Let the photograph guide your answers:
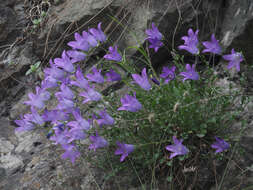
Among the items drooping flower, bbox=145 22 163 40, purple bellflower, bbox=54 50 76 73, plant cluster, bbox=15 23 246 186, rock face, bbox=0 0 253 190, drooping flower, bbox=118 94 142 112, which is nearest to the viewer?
drooping flower, bbox=118 94 142 112

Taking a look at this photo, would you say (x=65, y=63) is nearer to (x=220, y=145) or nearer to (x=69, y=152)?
(x=69, y=152)

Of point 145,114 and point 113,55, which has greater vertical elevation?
point 113,55

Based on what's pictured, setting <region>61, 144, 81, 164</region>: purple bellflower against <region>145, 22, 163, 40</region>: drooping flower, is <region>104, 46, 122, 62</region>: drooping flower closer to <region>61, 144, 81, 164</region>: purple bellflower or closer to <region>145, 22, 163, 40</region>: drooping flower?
<region>145, 22, 163, 40</region>: drooping flower

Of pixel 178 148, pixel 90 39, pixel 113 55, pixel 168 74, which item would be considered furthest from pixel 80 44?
pixel 178 148

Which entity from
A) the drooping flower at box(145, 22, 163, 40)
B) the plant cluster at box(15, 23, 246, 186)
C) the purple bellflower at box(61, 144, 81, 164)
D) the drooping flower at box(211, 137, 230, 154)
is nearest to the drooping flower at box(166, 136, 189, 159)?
the plant cluster at box(15, 23, 246, 186)

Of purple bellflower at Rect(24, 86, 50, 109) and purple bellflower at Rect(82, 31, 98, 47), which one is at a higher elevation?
purple bellflower at Rect(82, 31, 98, 47)

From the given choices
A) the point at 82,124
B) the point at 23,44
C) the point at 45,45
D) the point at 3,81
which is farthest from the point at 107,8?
the point at 82,124

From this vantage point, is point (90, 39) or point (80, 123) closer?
point (80, 123)

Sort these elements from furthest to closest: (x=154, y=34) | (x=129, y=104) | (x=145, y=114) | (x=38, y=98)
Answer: (x=154, y=34) → (x=38, y=98) → (x=145, y=114) → (x=129, y=104)

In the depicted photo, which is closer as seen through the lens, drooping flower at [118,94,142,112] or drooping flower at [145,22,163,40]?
drooping flower at [118,94,142,112]

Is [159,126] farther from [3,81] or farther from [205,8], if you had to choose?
[3,81]
